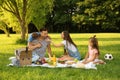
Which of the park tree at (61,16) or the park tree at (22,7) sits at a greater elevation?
the park tree at (22,7)

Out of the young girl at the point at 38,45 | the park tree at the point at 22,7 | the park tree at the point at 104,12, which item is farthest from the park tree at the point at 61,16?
the young girl at the point at 38,45

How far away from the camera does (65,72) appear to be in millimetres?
11109

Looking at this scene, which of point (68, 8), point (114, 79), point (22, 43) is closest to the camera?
point (114, 79)

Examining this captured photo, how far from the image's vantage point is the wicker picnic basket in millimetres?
12484

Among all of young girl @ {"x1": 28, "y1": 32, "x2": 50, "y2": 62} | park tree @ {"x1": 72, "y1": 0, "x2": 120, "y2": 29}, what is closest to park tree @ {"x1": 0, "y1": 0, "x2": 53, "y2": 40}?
young girl @ {"x1": 28, "y1": 32, "x2": 50, "y2": 62}

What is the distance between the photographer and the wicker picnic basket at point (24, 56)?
12.5 metres

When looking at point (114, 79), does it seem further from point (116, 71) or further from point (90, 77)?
point (116, 71)

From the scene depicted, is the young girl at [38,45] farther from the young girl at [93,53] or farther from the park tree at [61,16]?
the park tree at [61,16]

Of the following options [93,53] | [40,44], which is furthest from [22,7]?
[93,53]

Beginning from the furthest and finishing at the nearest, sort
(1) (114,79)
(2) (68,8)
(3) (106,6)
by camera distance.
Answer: (2) (68,8) → (3) (106,6) → (1) (114,79)

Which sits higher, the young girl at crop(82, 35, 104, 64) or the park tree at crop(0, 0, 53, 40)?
the park tree at crop(0, 0, 53, 40)

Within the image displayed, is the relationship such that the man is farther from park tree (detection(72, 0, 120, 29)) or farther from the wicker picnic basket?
park tree (detection(72, 0, 120, 29))

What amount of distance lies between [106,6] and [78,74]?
48.9 m

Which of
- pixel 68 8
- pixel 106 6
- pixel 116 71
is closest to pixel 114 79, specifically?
pixel 116 71
